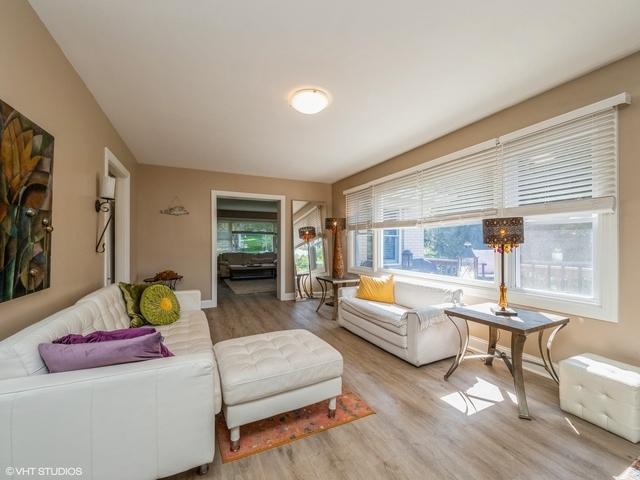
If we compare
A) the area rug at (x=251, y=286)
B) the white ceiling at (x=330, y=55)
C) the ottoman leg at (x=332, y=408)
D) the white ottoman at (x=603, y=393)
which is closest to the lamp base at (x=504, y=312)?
the white ottoman at (x=603, y=393)

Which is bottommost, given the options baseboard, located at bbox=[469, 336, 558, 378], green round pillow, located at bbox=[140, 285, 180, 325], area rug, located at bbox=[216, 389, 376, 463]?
area rug, located at bbox=[216, 389, 376, 463]

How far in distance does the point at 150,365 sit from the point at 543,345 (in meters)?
3.08

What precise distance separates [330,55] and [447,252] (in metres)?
2.66

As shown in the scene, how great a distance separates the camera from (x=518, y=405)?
1.94 meters

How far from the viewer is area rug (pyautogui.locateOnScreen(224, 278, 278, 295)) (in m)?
6.55

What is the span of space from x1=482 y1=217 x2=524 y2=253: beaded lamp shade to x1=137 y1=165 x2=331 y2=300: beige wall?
425 cm

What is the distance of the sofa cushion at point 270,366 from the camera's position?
1.59 m

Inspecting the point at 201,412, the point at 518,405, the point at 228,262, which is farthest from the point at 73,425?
the point at 228,262

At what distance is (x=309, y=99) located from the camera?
2.44m

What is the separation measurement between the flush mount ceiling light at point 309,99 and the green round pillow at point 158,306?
2219mm

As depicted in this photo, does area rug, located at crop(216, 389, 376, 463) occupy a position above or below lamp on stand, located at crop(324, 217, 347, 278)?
below

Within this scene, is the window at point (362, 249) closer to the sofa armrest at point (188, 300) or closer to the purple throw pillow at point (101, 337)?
the sofa armrest at point (188, 300)

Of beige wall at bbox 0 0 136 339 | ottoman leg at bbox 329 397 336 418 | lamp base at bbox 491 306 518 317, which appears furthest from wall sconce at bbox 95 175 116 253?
lamp base at bbox 491 306 518 317

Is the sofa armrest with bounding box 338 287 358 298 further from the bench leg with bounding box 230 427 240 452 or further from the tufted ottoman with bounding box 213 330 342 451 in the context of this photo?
the bench leg with bounding box 230 427 240 452
